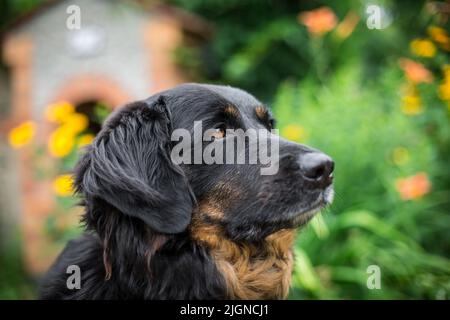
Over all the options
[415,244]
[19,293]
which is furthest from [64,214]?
[415,244]

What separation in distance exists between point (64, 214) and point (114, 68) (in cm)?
354

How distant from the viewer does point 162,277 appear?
8.38ft

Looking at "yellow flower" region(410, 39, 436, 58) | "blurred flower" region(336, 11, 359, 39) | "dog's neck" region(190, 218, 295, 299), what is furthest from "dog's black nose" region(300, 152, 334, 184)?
"blurred flower" region(336, 11, 359, 39)

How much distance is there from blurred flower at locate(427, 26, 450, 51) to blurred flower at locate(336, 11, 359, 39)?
5.14 m

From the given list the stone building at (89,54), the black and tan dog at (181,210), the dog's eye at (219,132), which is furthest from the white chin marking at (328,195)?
the stone building at (89,54)

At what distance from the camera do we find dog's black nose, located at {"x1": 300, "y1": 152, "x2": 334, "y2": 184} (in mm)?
2619

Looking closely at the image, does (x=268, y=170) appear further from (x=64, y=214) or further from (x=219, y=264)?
(x=64, y=214)

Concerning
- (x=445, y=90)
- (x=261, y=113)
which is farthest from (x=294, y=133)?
(x=261, y=113)

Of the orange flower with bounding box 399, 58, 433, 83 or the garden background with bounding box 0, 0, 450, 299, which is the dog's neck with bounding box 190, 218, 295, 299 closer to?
the garden background with bounding box 0, 0, 450, 299

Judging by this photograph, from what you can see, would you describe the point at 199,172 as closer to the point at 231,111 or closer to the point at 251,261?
the point at 231,111

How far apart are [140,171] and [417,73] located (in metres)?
3.31

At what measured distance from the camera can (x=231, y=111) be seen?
2.92 m

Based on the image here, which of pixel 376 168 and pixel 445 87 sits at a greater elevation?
pixel 445 87

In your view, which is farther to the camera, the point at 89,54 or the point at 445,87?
the point at 89,54
